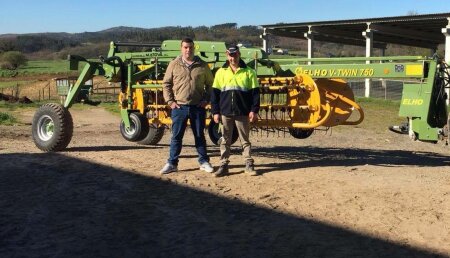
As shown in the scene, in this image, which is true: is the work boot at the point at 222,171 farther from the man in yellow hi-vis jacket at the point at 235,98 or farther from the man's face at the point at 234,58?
the man's face at the point at 234,58

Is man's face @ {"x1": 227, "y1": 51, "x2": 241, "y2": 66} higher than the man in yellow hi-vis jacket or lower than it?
higher

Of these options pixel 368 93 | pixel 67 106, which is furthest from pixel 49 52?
pixel 67 106

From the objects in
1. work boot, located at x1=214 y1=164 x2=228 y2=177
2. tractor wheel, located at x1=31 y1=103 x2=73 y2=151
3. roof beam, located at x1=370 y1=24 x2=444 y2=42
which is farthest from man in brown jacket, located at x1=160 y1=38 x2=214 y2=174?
roof beam, located at x1=370 y1=24 x2=444 y2=42

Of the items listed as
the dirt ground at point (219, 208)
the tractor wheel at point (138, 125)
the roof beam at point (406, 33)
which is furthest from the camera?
the roof beam at point (406, 33)

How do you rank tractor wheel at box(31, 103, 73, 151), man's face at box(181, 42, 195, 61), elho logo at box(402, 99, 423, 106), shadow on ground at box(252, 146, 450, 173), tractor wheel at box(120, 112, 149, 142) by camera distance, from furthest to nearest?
tractor wheel at box(120, 112, 149, 142) → tractor wheel at box(31, 103, 73, 151) → shadow on ground at box(252, 146, 450, 173) → elho logo at box(402, 99, 423, 106) → man's face at box(181, 42, 195, 61)

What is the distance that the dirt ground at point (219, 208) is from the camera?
5.11 meters

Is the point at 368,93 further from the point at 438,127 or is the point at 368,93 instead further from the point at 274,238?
the point at 274,238

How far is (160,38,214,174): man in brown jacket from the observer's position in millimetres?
8000

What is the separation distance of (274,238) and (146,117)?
590 cm

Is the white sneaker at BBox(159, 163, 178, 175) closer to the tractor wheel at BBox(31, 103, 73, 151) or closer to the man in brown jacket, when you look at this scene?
the man in brown jacket

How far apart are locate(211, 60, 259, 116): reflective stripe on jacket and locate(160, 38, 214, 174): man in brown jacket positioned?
0.34m

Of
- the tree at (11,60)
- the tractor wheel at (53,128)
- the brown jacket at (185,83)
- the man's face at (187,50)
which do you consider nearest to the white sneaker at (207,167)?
the brown jacket at (185,83)

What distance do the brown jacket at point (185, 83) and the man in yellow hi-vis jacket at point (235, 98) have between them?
0.26m

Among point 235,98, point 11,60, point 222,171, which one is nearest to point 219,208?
point 222,171
